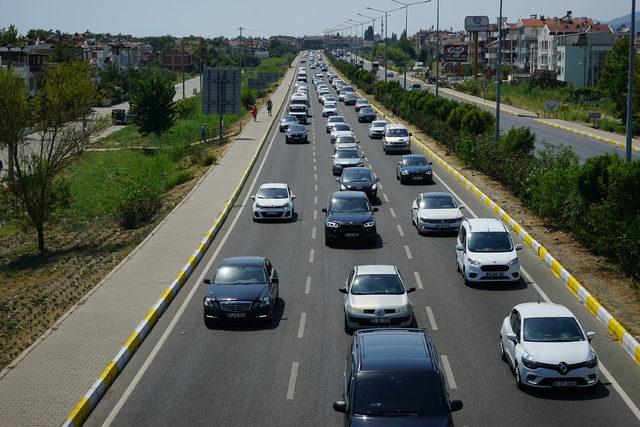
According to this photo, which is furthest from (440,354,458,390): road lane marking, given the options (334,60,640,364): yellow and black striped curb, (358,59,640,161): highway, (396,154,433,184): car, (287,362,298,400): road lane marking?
(358,59,640,161): highway

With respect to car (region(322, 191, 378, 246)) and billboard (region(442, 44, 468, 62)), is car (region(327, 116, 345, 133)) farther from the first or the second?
billboard (region(442, 44, 468, 62))

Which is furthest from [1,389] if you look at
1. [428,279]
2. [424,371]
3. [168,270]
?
[428,279]

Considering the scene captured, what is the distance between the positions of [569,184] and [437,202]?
4.40 metres

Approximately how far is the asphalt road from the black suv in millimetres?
1565

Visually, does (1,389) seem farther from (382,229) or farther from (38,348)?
(382,229)

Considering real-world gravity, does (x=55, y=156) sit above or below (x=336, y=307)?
above

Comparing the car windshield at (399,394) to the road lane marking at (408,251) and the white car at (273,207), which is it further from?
the white car at (273,207)

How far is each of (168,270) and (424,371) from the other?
13737 mm

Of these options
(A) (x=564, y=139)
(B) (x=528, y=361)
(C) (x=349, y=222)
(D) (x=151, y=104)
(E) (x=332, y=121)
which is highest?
(D) (x=151, y=104)

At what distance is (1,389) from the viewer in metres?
15.5

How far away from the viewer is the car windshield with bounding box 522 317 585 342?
51.5 feet

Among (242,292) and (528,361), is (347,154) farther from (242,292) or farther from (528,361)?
(528,361)

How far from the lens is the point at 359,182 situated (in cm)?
3609

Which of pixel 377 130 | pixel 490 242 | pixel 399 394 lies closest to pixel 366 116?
pixel 377 130
